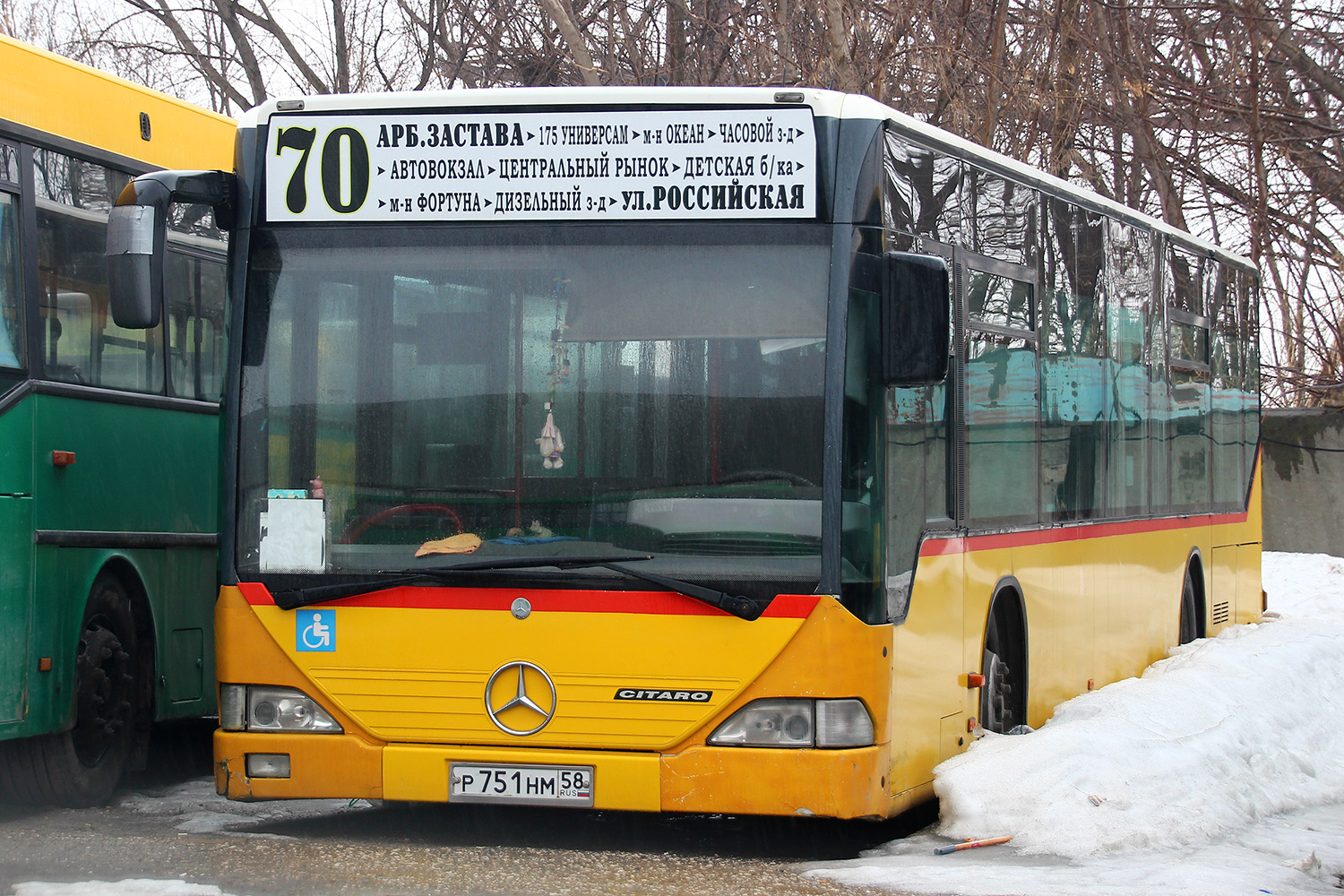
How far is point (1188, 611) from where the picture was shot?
38.8 ft

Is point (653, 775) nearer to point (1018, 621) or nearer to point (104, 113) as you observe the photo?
point (1018, 621)

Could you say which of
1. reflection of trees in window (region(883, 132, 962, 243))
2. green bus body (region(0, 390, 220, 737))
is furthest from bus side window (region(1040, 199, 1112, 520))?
green bus body (region(0, 390, 220, 737))

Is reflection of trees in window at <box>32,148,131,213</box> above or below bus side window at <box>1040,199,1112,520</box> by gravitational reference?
above

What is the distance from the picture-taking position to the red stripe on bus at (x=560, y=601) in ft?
19.8

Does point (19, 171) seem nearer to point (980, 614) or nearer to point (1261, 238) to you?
point (980, 614)

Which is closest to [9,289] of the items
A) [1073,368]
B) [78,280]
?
[78,280]

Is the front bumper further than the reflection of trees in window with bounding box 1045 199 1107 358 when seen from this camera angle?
No

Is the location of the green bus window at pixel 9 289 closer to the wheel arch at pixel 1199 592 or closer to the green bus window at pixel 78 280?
the green bus window at pixel 78 280

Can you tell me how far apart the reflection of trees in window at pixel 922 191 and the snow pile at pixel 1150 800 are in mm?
2237

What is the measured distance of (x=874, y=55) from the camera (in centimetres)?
1656

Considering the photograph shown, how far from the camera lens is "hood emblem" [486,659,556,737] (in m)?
6.19

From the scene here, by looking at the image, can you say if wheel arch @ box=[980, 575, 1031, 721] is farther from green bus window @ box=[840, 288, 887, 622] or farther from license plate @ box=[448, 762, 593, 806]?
license plate @ box=[448, 762, 593, 806]

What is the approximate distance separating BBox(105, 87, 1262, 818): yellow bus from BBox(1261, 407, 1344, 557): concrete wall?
17.3m

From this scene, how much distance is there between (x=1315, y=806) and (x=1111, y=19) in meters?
13.5
